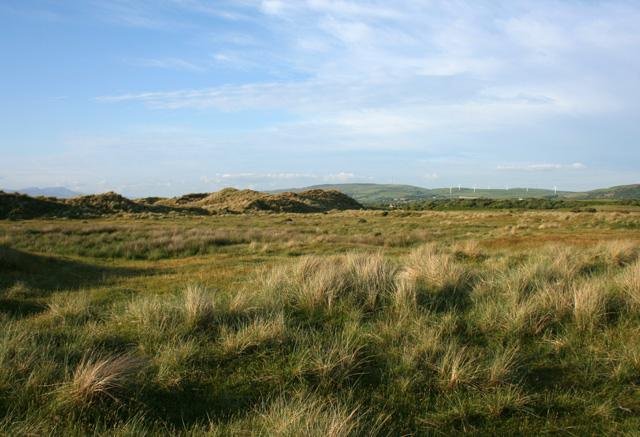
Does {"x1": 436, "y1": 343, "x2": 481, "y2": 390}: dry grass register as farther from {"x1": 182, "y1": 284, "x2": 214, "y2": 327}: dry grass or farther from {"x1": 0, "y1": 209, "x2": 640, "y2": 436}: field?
{"x1": 182, "y1": 284, "x2": 214, "y2": 327}: dry grass

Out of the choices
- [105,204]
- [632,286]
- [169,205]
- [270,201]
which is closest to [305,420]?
[632,286]

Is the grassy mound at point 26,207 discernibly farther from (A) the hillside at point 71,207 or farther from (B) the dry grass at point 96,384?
(B) the dry grass at point 96,384

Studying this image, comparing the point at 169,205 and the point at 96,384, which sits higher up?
the point at 96,384

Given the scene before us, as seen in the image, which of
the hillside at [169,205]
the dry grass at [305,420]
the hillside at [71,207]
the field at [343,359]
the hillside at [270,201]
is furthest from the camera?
the hillside at [270,201]

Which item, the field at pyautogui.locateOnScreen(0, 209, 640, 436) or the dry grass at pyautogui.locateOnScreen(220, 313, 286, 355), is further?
the dry grass at pyautogui.locateOnScreen(220, 313, 286, 355)

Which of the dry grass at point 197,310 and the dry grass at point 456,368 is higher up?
the dry grass at point 197,310

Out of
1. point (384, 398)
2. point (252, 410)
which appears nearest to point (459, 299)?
point (384, 398)

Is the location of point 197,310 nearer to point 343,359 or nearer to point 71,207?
point 343,359

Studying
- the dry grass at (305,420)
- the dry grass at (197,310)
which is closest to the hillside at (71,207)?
the dry grass at (197,310)

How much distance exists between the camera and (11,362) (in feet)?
16.1

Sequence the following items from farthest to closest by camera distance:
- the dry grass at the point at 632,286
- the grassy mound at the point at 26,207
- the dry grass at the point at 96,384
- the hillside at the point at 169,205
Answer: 1. the hillside at the point at 169,205
2. the grassy mound at the point at 26,207
3. the dry grass at the point at 632,286
4. the dry grass at the point at 96,384

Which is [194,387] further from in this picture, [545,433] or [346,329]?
[545,433]

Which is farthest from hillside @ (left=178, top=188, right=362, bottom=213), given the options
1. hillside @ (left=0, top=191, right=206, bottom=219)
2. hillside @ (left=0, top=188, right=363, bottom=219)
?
hillside @ (left=0, top=191, right=206, bottom=219)

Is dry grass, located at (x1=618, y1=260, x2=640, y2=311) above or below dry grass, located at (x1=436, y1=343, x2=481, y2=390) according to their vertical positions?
above
